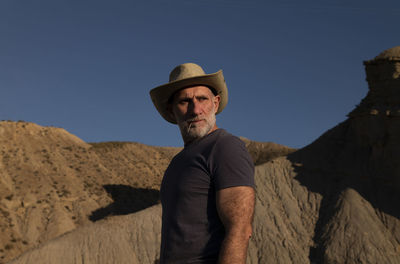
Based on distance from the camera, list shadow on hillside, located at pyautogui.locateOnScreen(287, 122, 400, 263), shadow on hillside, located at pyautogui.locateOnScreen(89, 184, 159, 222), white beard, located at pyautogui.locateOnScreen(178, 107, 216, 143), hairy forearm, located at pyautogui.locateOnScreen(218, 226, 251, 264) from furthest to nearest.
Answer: shadow on hillside, located at pyautogui.locateOnScreen(89, 184, 159, 222)
shadow on hillside, located at pyautogui.locateOnScreen(287, 122, 400, 263)
white beard, located at pyautogui.locateOnScreen(178, 107, 216, 143)
hairy forearm, located at pyautogui.locateOnScreen(218, 226, 251, 264)

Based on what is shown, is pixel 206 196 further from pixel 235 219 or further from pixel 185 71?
pixel 185 71

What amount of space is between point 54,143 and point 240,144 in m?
56.5

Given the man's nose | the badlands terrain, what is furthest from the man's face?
the badlands terrain

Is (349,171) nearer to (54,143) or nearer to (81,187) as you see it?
(81,187)

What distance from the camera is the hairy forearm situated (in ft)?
7.40

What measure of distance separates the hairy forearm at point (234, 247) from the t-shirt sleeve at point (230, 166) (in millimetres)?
276

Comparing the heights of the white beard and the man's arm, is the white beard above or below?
above

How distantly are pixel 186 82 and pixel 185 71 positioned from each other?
0.09 meters

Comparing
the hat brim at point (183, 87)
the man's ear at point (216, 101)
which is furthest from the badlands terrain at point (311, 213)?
the man's ear at point (216, 101)

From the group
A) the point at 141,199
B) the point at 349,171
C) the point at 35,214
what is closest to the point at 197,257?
the point at 349,171

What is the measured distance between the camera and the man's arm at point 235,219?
7.45 ft

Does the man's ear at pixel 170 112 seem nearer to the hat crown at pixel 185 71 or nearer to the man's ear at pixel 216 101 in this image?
the hat crown at pixel 185 71

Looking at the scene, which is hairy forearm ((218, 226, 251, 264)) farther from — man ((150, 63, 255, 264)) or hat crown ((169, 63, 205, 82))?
hat crown ((169, 63, 205, 82))

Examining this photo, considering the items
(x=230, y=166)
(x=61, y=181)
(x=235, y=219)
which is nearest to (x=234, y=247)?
(x=235, y=219)
